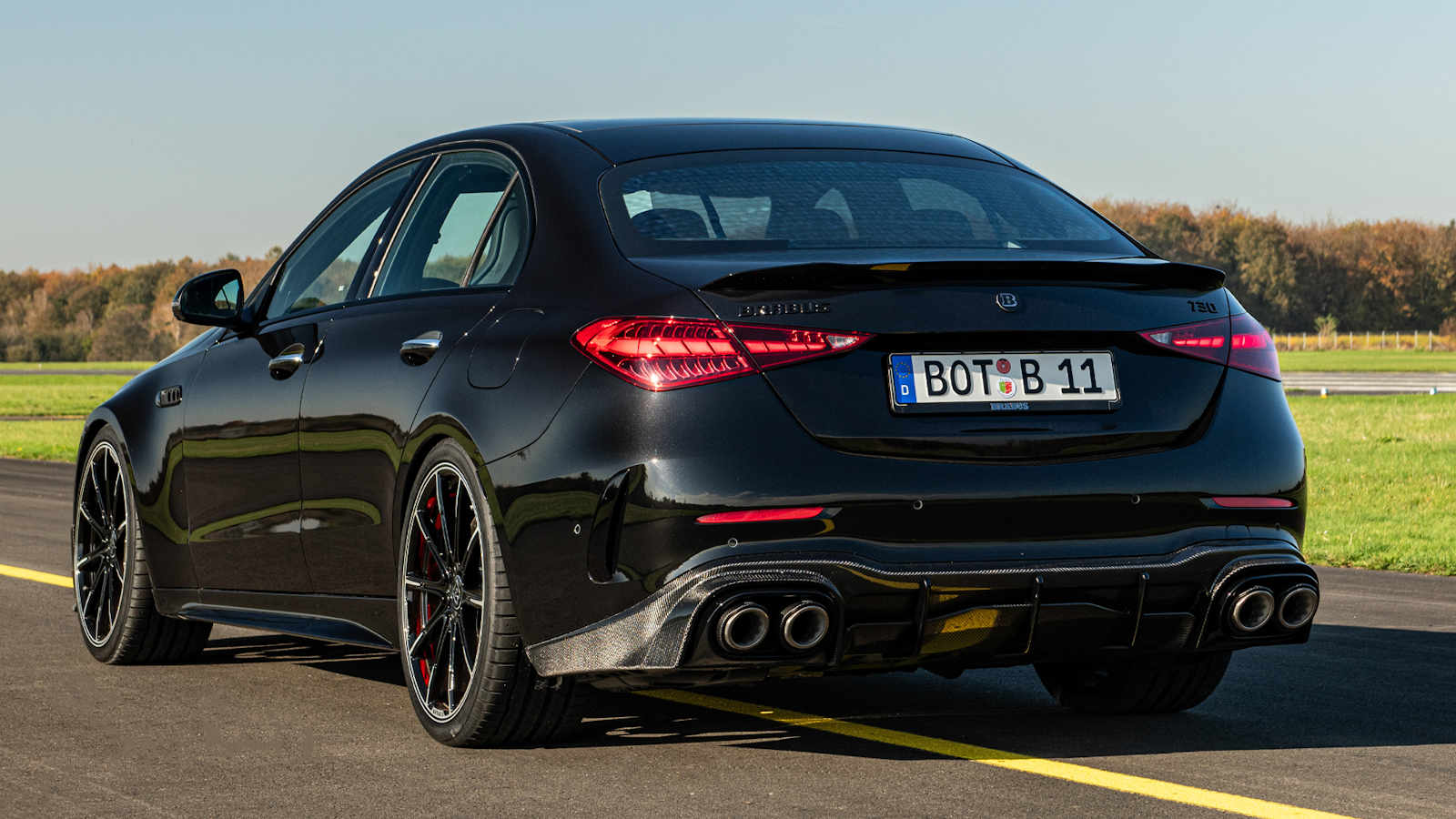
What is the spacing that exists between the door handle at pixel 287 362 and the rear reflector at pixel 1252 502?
2.90 metres

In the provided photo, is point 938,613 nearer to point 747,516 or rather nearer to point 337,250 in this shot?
point 747,516

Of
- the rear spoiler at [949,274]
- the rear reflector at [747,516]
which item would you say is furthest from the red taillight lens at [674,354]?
the rear reflector at [747,516]

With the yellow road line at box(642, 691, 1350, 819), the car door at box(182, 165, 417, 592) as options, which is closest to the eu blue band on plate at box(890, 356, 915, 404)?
the yellow road line at box(642, 691, 1350, 819)

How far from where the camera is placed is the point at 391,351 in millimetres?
5180

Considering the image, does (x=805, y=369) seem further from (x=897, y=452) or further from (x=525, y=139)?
(x=525, y=139)

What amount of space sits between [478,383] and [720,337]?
0.81m

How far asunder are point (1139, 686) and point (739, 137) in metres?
2.05

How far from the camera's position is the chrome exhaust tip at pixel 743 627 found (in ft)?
13.3

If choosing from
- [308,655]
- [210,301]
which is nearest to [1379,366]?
[308,655]

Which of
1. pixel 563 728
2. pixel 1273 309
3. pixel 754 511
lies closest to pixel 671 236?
pixel 754 511

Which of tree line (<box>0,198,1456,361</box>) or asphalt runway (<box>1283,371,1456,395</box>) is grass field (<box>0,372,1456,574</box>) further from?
tree line (<box>0,198,1456,361</box>)

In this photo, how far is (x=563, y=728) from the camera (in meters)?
4.84

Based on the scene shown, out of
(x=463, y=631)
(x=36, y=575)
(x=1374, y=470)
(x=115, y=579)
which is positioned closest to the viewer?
(x=463, y=631)

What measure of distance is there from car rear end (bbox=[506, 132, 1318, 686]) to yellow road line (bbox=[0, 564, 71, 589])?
568 centimetres
